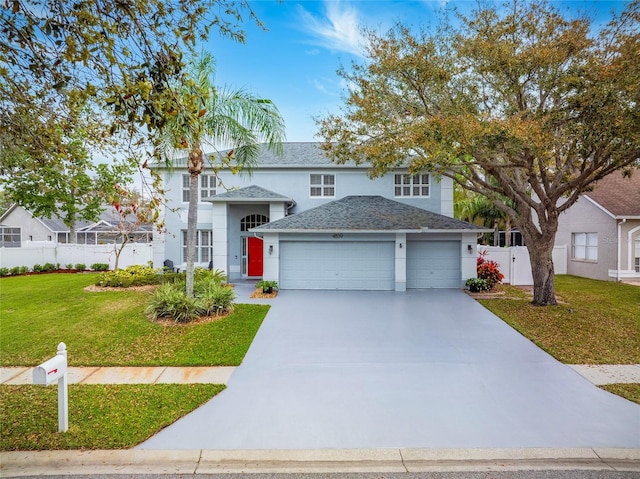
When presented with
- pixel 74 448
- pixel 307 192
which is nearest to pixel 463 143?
pixel 307 192

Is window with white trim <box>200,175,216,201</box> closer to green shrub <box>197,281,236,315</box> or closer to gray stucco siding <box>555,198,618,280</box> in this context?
green shrub <box>197,281,236,315</box>

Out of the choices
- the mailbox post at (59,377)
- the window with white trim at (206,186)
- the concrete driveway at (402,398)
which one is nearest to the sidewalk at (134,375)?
the concrete driveway at (402,398)

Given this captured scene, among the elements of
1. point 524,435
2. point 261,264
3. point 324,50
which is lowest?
point 524,435

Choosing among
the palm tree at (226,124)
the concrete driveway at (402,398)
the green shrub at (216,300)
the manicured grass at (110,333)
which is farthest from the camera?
the green shrub at (216,300)

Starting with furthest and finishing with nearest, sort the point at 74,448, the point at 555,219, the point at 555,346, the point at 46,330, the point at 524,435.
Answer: the point at 555,219, the point at 46,330, the point at 555,346, the point at 524,435, the point at 74,448

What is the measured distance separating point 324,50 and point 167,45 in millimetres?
8038

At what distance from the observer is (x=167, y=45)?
4.38 m

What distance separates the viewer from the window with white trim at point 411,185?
1709cm

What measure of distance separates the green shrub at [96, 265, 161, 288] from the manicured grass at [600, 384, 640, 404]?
14450 mm

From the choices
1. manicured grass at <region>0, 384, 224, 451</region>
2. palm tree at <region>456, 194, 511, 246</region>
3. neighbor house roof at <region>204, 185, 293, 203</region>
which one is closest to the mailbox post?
manicured grass at <region>0, 384, 224, 451</region>

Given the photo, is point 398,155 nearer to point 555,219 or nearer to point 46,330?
point 555,219

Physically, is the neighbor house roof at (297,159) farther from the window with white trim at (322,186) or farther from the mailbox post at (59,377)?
the mailbox post at (59,377)

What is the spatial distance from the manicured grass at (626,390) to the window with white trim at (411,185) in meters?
12.0

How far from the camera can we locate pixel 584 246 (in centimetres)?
1856
